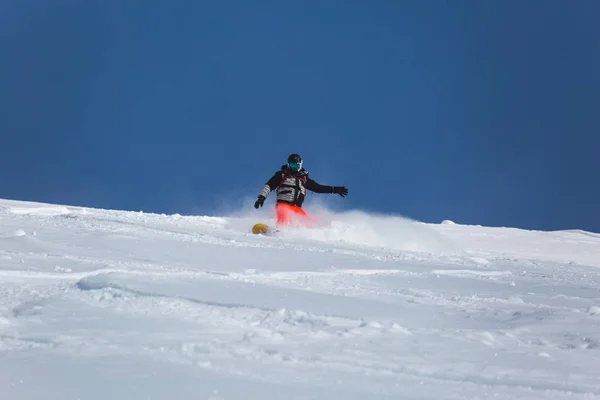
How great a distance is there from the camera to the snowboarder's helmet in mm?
12430

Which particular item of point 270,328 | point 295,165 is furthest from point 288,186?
point 270,328

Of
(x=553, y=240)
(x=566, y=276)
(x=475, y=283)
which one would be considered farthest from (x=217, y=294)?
(x=553, y=240)

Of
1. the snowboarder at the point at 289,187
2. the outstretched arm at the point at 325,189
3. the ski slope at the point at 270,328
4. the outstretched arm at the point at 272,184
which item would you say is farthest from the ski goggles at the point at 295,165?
the ski slope at the point at 270,328

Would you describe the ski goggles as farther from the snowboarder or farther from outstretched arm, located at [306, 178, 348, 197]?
outstretched arm, located at [306, 178, 348, 197]

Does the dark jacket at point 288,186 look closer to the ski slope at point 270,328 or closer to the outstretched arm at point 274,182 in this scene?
the outstretched arm at point 274,182

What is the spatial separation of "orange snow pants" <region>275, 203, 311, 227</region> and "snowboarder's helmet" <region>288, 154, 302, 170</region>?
0.83 m

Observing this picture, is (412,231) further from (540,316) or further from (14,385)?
(14,385)

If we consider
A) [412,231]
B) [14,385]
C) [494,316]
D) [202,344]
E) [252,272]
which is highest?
[412,231]

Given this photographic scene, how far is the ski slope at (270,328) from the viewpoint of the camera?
257 centimetres

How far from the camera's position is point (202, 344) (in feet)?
9.76

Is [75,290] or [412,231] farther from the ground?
[412,231]

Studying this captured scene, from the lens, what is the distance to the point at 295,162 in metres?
12.4

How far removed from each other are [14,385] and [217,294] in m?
1.89

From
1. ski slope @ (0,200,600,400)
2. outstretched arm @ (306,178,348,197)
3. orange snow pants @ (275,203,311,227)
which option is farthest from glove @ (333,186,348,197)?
ski slope @ (0,200,600,400)
